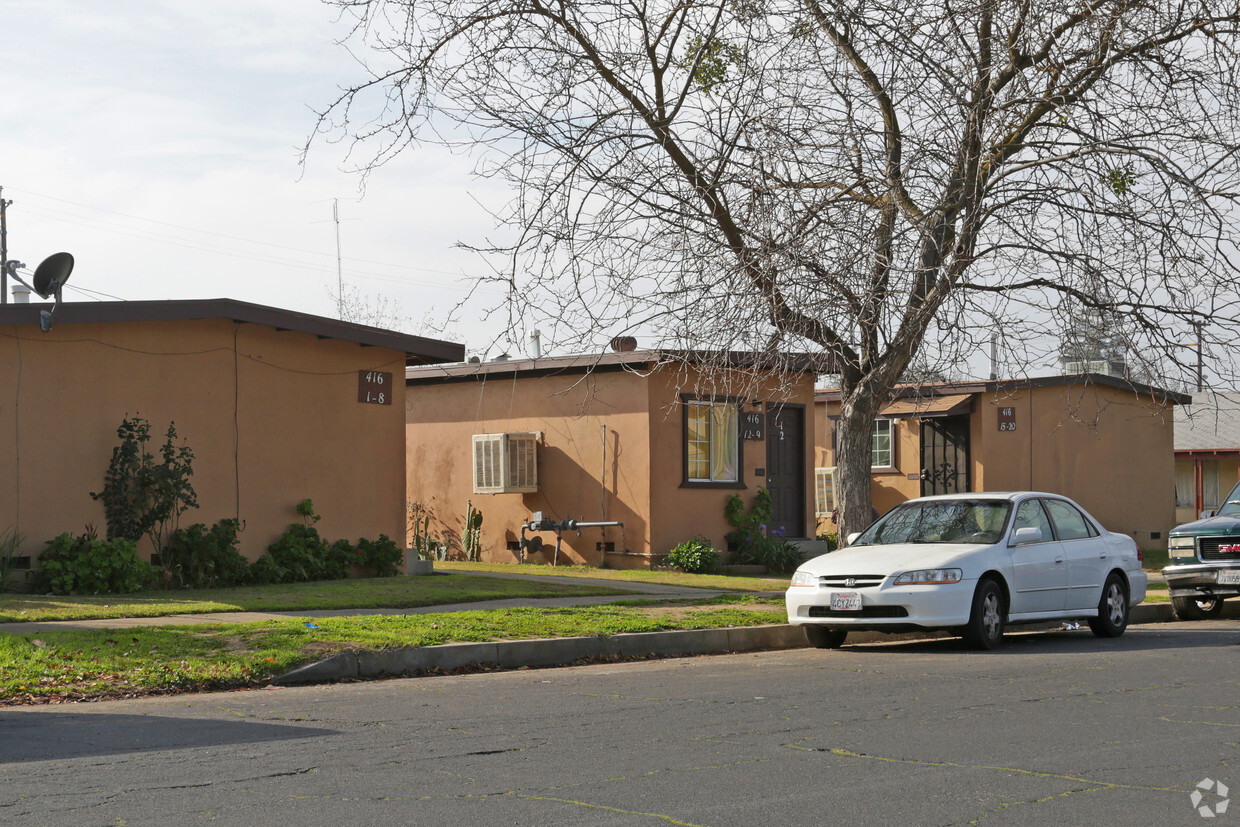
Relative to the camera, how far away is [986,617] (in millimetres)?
11836

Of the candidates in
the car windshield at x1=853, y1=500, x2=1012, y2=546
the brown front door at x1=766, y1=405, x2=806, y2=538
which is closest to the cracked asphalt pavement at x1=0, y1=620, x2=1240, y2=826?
the car windshield at x1=853, y1=500, x2=1012, y2=546

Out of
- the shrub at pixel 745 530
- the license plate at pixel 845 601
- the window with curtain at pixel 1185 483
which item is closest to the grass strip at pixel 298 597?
the license plate at pixel 845 601

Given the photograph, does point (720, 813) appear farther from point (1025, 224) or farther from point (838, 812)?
point (1025, 224)

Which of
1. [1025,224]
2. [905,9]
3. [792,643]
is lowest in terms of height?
[792,643]

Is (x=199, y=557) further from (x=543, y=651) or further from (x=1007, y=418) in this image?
(x=1007, y=418)

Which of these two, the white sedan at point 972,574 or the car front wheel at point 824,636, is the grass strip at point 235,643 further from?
the white sedan at point 972,574

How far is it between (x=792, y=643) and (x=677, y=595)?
11.2 feet

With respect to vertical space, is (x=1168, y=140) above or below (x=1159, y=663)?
above

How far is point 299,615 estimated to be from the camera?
41.5 feet

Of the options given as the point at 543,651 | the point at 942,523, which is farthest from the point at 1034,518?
the point at 543,651

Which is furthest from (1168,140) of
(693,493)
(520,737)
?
(693,493)

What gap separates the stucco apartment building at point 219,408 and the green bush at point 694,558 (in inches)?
178

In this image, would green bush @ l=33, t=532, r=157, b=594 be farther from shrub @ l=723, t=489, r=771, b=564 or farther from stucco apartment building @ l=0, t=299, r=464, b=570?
shrub @ l=723, t=489, r=771, b=564

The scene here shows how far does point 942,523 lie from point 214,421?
30.1 ft
